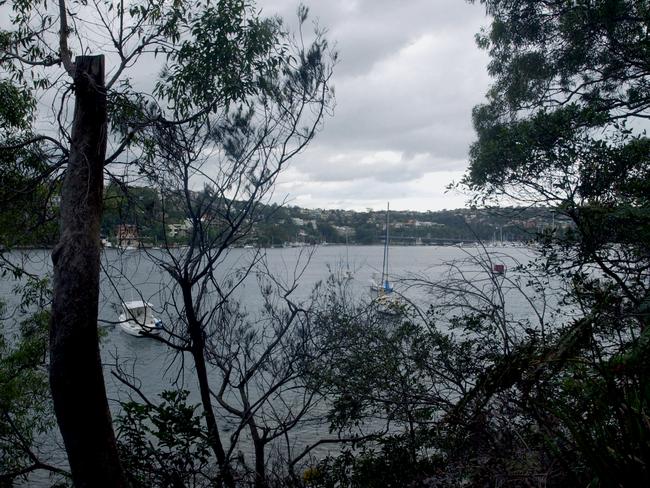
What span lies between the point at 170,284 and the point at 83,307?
3319mm

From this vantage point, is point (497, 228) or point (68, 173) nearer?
point (68, 173)

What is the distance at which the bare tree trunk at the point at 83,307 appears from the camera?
4.34 m

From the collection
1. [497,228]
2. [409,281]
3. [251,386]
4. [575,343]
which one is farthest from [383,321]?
[251,386]

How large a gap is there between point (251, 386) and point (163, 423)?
351 inches

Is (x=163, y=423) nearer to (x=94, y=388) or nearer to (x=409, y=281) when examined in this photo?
(x=94, y=388)

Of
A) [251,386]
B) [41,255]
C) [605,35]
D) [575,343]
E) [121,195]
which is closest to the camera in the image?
[575,343]

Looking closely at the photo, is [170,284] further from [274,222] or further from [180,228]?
[274,222]

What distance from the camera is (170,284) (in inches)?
306

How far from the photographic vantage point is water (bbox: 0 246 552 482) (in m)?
6.85

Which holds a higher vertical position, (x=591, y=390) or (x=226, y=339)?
(x=591, y=390)

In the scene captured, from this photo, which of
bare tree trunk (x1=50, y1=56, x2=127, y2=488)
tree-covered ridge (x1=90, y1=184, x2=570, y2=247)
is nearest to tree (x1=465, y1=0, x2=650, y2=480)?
tree-covered ridge (x1=90, y1=184, x2=570, y2=247)

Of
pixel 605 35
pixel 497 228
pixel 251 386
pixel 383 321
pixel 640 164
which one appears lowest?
pixel 251 386

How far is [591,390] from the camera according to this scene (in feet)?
7.82

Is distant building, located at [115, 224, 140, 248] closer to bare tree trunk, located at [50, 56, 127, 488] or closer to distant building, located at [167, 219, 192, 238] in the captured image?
distant building, located at [167, 219, 192, 238]
